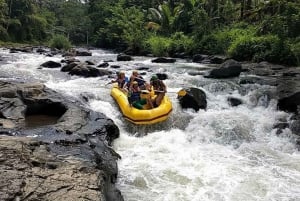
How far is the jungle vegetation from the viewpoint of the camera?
54.4 feet

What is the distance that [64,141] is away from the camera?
6.65 meters

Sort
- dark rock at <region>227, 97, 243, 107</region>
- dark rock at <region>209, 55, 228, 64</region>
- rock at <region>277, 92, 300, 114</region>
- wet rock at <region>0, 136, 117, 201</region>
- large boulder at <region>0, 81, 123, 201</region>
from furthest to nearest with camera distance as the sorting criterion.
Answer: dark rock at <region>209, 55, 228, 64</region> < dark rock at <region>227, 97, 243, 107</region> < rock at <region>277, 92, 300, 114</region> < large boulder at <region>0, 81, 123, 201</region> < wet rock at <region>0, 136, 117, 201</region>

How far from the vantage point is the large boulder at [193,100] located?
10.5 m

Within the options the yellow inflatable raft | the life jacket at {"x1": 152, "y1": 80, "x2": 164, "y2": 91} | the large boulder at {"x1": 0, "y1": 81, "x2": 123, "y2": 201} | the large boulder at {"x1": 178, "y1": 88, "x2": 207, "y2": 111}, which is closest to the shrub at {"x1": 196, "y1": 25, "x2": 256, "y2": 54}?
the large boulder at {"x1": 178, "y1": 88, "x2": 207, "y2": 111}

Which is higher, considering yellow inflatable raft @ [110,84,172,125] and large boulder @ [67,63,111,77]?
large boulder @ [67,63,111,77]

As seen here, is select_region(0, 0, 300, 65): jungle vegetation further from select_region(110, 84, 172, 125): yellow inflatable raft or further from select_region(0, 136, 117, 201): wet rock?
select_region(0, 136, 117, 201): wet rock

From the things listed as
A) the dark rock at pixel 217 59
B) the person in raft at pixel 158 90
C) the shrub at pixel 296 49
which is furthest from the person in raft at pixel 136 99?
the dark rock at pixel 217 59

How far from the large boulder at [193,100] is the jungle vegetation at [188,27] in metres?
6.12

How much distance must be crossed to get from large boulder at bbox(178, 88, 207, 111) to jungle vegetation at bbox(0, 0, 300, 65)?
20.1 feet

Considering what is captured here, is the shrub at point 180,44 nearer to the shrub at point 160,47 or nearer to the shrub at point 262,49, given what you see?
the shrub at point 160,47

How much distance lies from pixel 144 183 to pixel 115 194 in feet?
3.39

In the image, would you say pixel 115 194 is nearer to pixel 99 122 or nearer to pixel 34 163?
pixel 34 163

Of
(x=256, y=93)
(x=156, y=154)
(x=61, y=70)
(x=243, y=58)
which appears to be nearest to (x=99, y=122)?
(x=156, y=154)

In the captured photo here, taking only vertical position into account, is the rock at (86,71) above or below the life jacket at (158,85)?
below
